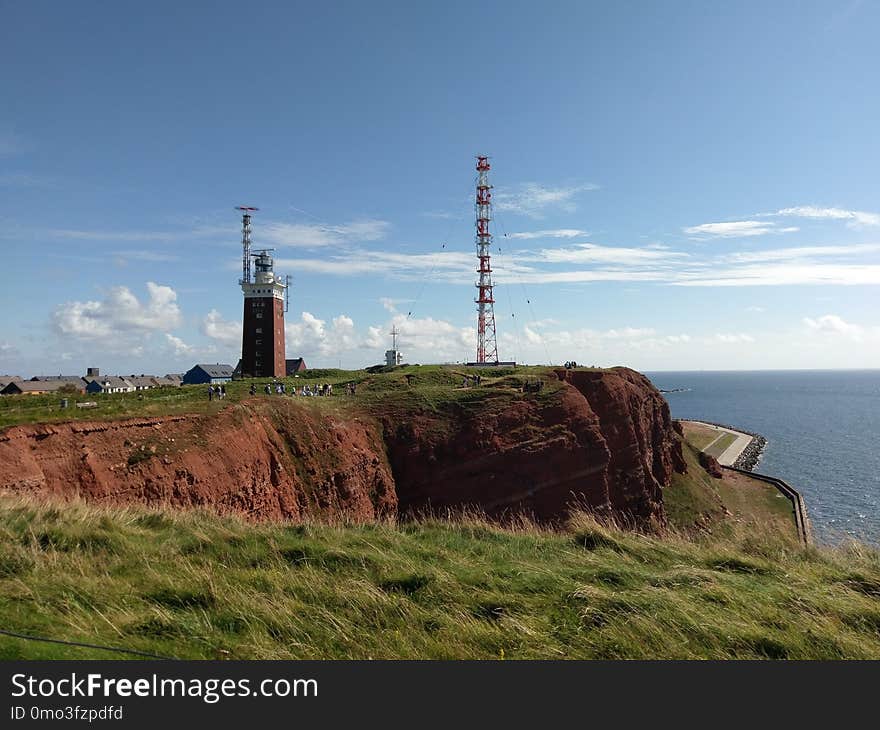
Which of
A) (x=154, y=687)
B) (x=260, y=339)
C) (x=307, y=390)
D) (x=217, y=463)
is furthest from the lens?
(x=260, y=339)

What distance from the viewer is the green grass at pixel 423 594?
186 inches

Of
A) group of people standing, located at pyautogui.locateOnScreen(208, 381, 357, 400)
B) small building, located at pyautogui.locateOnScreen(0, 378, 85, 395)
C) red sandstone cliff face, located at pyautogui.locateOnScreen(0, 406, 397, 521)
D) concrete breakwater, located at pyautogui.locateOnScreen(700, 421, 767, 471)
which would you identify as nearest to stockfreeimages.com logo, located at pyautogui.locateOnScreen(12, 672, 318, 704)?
red sandstone cliff face, located at pyautogui.locateOnScreen(0, 406, 397, 521)

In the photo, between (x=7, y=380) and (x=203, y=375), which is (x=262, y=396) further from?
(x=7, y=380)

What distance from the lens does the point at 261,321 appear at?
178 feet

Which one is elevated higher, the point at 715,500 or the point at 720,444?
the point at 715,500

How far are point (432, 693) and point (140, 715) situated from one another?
207 cm

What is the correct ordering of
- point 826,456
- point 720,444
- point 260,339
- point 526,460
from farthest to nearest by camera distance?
point 720,444, point 826,456, point 260,339, point 526,460

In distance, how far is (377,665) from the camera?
4.16 meters

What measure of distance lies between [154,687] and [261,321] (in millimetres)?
53342

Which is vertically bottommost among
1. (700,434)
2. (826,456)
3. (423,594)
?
(826,456)

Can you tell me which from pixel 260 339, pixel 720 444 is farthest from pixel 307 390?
pixel 720 444

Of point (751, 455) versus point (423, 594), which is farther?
point (751, 455)

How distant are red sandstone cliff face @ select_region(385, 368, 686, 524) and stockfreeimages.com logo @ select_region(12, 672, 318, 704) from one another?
25.4 metres

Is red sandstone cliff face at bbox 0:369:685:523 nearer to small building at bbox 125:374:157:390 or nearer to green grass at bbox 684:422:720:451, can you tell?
green grass at bbox 684:422:720:451
